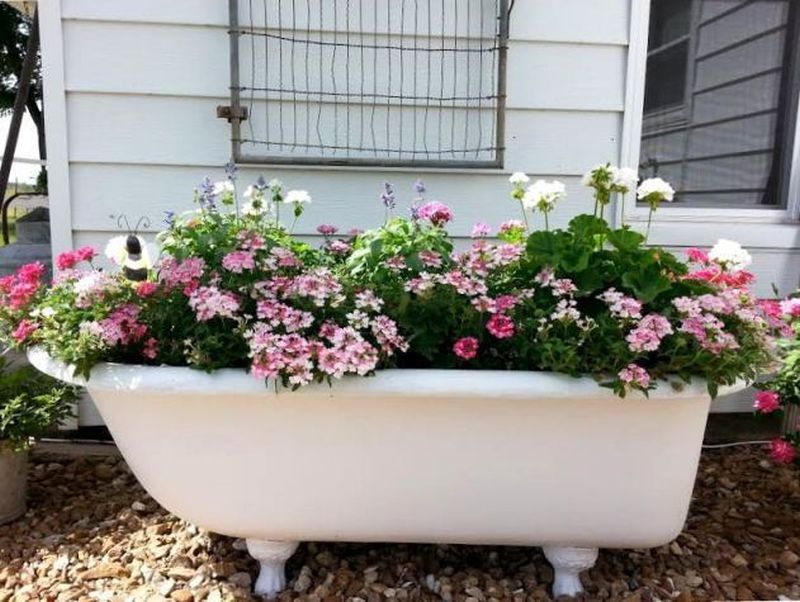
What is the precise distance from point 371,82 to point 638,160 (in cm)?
77

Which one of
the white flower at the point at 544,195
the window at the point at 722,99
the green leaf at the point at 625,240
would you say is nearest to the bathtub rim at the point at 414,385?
the green leaf at the point at 625,240

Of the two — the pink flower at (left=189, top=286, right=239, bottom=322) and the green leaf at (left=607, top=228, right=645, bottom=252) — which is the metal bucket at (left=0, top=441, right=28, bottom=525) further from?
the green leaf at (left=607, top=228, right=645, bottom=252)

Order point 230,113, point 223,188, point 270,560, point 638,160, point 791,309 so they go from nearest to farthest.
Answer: point 270,560 → point 223,188 → point 791,309 → point 230,113 → point 638,160

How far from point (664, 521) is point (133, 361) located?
3.37 ft

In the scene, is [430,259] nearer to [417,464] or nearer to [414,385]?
[414,385]

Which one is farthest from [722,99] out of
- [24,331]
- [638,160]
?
[24,331]

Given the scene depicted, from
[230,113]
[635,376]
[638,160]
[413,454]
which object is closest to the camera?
[635,376]

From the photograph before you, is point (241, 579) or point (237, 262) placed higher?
point (237, 262)

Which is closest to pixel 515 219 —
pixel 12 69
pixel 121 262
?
pixel 121 262

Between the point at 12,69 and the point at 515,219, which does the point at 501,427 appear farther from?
the point at 12,69

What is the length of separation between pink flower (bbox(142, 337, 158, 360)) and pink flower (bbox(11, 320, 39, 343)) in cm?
28

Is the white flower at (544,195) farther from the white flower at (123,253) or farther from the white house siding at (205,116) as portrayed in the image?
the white flower at (123,253)

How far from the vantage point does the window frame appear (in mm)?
1818

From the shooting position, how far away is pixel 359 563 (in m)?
1.40
